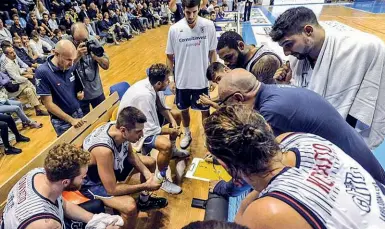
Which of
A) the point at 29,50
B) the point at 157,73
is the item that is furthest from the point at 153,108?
the point at 29,50

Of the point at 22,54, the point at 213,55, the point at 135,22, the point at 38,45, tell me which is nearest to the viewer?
the point at 213,55

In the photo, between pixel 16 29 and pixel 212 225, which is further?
pixel 16 29

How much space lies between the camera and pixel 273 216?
2.30ft

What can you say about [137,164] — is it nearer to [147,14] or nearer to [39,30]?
[39,30]

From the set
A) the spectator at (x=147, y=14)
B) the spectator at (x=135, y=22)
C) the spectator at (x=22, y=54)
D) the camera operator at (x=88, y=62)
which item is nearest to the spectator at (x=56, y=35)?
the spectator at (x=22, y=54)

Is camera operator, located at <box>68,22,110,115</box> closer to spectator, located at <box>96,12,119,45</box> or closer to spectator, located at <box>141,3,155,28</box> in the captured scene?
spectator, located at <box>96,12,119,45</box>

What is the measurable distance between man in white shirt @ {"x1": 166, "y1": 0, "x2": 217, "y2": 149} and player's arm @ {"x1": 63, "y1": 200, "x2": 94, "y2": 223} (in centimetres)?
160

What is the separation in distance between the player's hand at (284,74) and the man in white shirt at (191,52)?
1.09 meters

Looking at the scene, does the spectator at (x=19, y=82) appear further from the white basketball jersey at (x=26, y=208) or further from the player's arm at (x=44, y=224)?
the player's arm at (x=44, y=224)

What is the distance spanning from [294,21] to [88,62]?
2042 mm

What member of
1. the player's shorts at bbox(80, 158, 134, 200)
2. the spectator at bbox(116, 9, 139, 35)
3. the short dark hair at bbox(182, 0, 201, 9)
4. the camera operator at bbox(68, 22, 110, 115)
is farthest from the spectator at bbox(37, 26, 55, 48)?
the player's shorts at bbox(80, 158, 134, 200)

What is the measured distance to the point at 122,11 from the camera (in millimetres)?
11625

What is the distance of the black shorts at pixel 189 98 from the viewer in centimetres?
306

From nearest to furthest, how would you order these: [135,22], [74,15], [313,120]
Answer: [313,120]
[74,15]
[135,22]
